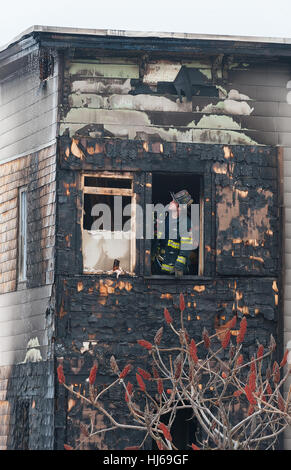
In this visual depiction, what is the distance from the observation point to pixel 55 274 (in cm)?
1770

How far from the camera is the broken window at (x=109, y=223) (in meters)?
18.0

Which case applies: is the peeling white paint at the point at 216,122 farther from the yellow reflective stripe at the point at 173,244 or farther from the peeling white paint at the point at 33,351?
the peeling white paint at the point at 33,351

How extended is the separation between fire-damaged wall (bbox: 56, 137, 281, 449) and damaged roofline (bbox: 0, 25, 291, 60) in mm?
1548

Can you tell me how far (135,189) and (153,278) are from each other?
1.49 m

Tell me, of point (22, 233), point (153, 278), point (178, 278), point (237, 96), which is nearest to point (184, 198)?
point (178, 278)

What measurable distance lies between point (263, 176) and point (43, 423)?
17.8 ft

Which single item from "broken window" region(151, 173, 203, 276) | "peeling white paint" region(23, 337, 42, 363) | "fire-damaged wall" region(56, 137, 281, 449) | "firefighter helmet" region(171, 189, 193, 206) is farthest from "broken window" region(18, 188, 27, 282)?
"firefighter helmet" region(171, 189, 193, 206)

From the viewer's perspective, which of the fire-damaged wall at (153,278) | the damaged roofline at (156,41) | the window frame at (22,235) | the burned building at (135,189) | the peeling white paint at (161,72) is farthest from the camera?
the window frame at (22,235)

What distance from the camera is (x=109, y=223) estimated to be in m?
18.5

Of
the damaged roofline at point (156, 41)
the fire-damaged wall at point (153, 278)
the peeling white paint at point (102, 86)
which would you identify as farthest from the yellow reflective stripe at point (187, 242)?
the damaged roofline at point (156, 41)

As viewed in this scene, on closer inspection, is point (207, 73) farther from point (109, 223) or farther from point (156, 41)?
point (109, 223)

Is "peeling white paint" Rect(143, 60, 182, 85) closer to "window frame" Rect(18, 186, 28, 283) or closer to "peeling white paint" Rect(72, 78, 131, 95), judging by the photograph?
"peeling white paint" Rect(72, 78, 131, 95)

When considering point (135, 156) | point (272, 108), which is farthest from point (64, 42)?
point (272, 108)

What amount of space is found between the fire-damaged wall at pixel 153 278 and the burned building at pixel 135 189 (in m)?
0.02
